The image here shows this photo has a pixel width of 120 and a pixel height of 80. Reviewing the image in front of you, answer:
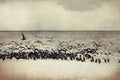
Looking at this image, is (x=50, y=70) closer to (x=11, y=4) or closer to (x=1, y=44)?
(x=1, y=44)

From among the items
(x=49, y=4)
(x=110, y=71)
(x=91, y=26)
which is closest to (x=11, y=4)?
(x=49, y=4)

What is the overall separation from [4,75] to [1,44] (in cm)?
64

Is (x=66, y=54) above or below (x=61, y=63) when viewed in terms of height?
above

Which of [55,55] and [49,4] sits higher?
[49,4]

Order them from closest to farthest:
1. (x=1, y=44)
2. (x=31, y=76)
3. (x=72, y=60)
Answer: (x=31, y=76)
(x=72, y=60)
(x=1, y=44)

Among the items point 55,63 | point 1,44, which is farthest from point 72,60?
point 1,44

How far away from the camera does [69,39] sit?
3400 millimetres

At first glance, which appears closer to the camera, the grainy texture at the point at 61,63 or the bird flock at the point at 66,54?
the grainy texture at the point at 61,63

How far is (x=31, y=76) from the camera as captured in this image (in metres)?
2.89

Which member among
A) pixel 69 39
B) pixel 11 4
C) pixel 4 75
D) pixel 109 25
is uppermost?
pixel 11 4

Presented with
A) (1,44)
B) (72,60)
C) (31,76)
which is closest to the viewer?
(31,76)

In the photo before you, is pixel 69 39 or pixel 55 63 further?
pixel 69 39

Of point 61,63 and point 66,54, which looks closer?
point 61,63

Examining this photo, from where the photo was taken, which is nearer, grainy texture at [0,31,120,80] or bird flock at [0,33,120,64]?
grainy texture at [0,31,120,80]
